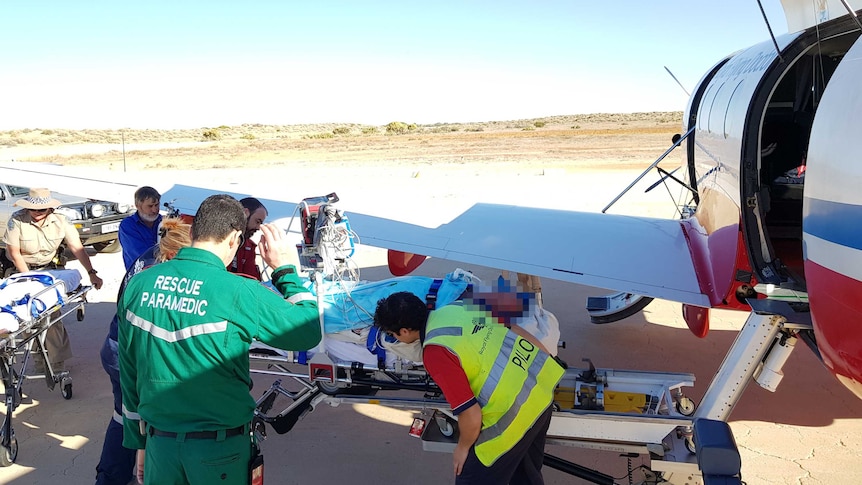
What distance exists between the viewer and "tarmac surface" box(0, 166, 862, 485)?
191 inches

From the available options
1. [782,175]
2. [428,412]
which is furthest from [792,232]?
[428,412]

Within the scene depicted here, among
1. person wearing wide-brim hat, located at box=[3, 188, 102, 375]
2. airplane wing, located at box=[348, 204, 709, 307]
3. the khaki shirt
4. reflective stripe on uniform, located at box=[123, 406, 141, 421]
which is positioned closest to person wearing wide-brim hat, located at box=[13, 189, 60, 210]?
person wearing wide-brim hat, located at box=[3, 188, 102, 375]

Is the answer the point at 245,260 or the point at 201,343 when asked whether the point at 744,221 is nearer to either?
the point at 201,343

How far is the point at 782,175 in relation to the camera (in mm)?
7020

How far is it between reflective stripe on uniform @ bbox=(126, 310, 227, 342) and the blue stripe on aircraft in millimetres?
3042

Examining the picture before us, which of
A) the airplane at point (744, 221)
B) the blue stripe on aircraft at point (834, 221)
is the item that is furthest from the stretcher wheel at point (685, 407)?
the blue stripe on aircraft at point (834, 221)

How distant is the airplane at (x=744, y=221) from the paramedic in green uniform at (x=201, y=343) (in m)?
2.72

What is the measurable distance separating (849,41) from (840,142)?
9.90ft

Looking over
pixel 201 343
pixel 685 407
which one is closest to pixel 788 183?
pixel 685 407

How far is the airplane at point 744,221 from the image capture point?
3277 millimetres

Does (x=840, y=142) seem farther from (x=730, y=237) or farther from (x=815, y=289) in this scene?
(x=730, y=237)

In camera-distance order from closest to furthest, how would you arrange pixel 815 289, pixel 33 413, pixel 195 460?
pixel 195 460 → pixel 815 289 → pixel 33 413

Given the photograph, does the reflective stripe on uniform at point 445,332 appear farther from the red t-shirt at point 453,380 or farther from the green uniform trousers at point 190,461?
the green uniform trousers at point 190,461

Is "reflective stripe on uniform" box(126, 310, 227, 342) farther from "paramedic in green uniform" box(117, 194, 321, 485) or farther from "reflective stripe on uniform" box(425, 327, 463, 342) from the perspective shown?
"reflective stripe on uniform" box(425, 327, 463, 342)
